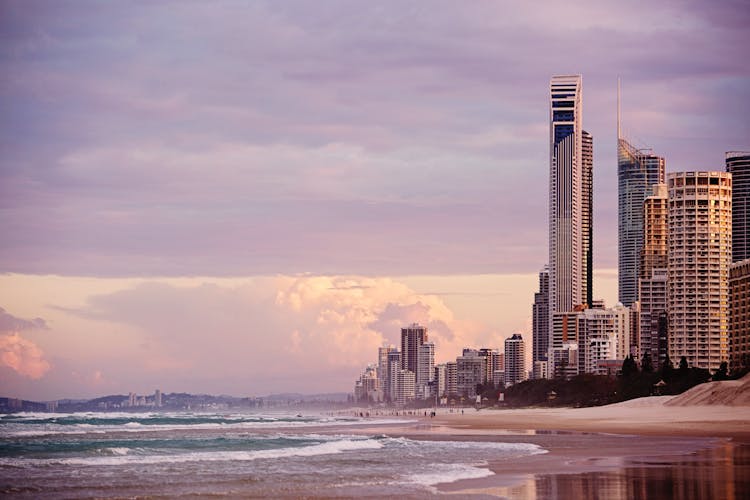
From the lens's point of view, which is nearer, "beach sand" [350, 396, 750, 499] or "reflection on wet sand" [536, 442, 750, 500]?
"reflection on wet sand" [536, 442, 750, 500]

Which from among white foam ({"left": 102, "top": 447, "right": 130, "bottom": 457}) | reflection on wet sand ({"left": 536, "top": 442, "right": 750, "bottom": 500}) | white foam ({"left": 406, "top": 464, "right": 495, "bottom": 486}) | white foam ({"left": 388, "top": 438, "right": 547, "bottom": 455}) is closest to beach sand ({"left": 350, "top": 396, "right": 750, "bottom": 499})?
reflection on wet sand ({"left": 536, "top": 442, "right": 750, "bottom": 500})

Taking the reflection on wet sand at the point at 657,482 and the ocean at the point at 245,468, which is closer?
the reflection on wet sand at the point at 657,482

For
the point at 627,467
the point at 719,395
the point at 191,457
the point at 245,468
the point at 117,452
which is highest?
the point at 719,395

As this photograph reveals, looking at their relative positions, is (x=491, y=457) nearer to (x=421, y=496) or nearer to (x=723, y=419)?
(x=421, y=496)

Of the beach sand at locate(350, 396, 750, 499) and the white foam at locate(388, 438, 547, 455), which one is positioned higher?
the beach sand at locate(350, 396, 750, 499)

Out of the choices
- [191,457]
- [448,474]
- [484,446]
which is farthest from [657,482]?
[484,446]

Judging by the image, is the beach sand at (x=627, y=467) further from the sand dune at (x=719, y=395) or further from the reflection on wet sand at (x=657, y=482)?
the sand dune at (x=719, y=395)

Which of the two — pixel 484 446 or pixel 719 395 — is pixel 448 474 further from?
pixel 719 395

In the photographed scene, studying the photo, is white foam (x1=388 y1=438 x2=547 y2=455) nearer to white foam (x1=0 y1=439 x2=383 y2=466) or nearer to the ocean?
the ocean

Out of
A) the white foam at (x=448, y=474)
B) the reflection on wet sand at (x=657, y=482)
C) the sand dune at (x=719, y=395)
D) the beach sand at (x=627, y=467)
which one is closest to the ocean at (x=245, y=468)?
the white foam at (x=448, y=474)

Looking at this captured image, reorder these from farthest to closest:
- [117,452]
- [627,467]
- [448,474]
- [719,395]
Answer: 1. [719,395]
2. [117,452]
3. [627,467]
4. [448,474]

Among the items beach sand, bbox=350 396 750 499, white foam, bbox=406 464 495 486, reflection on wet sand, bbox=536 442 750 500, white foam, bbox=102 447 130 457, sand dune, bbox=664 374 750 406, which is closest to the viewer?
reflection on wet sand, bbox=536 442 750 500

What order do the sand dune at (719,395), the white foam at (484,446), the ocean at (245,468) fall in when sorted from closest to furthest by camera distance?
the ocean at (245,468) < the white foam at (484,446) < the sand dune at (719,395)

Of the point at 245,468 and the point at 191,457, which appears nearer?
the point at 245,468
